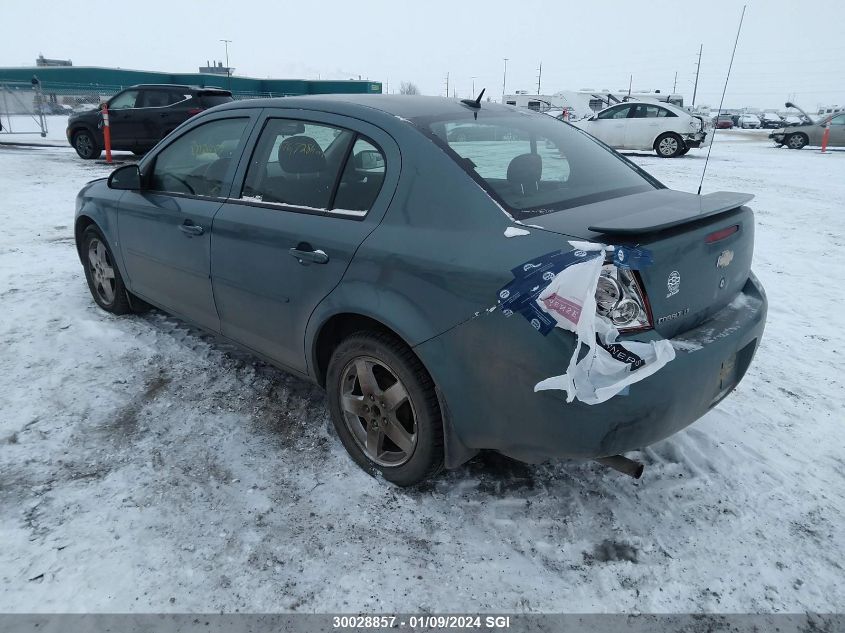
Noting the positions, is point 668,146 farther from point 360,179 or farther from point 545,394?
point 545,394

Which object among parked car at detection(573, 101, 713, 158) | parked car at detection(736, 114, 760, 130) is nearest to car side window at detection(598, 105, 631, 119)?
parked car at detection(573, 101, 713, 158)

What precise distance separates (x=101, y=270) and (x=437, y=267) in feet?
11.4

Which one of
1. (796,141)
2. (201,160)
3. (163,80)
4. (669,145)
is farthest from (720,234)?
(163,80)

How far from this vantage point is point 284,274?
2.81 m

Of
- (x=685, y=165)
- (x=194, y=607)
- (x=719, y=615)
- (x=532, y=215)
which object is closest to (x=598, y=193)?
(x=532, y=215)

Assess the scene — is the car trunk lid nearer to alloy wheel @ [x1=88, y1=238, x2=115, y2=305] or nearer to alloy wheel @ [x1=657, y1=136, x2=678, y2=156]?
alloy wheel @ [x1=88, y1=238, x2=115, y2=305]

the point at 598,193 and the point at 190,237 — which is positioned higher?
the point at 598,193

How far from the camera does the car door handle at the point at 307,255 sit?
2613 mm

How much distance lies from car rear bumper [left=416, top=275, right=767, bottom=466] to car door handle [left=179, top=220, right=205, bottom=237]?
1693 millimetres

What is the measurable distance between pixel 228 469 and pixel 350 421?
0.62 m

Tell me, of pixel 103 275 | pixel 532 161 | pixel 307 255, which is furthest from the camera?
pixel 103 275

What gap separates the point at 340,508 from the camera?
254 cm

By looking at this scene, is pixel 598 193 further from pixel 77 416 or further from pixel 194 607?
pixel 77 416

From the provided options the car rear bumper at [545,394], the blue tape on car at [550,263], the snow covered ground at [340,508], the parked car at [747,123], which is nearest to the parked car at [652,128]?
the snow covered ground at [340,508]
